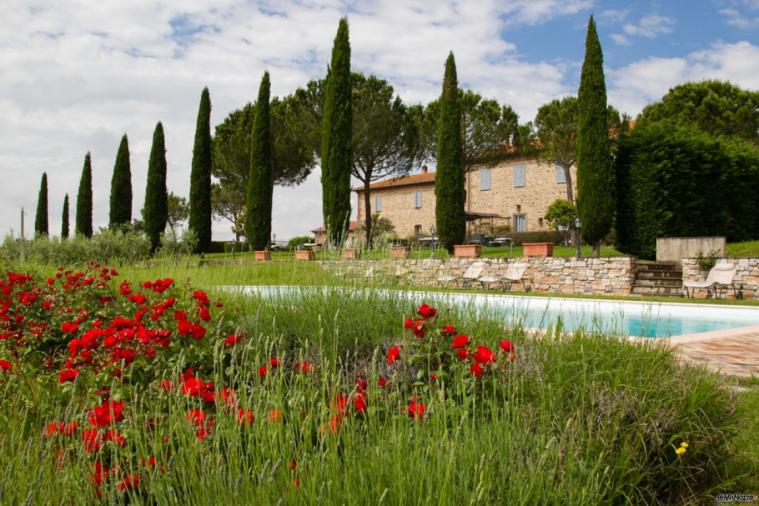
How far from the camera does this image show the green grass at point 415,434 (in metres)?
1.53

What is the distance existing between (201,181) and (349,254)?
18.4 m

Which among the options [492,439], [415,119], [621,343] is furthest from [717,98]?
[492,439]

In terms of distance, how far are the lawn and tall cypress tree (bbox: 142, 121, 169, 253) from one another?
1921cm

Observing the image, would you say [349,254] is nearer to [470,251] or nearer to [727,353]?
[727,353]

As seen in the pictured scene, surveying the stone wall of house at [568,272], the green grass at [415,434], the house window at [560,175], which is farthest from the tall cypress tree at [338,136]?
→ the green grass at [415,434]

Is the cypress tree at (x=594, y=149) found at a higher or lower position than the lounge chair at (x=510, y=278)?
higher

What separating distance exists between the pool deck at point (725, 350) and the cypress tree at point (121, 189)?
22913 millimetres

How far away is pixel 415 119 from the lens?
25.8m

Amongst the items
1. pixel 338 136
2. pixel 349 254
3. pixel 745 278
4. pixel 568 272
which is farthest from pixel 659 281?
pixel 338 136

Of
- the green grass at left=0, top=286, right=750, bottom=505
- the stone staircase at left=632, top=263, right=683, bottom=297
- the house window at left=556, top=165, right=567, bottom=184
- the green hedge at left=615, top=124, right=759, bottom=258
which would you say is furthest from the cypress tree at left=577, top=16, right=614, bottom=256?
the green grass at left=0, top=286, right=750, bottom=505

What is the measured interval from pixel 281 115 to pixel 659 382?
26.6 m

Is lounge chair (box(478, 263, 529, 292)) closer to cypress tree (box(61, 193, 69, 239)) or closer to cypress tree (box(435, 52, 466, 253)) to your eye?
cypress tree (box(435, 52, 466, 253))

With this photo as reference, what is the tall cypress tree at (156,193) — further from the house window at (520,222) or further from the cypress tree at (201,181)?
the house window at (520,222)

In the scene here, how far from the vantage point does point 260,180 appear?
21.2 m
